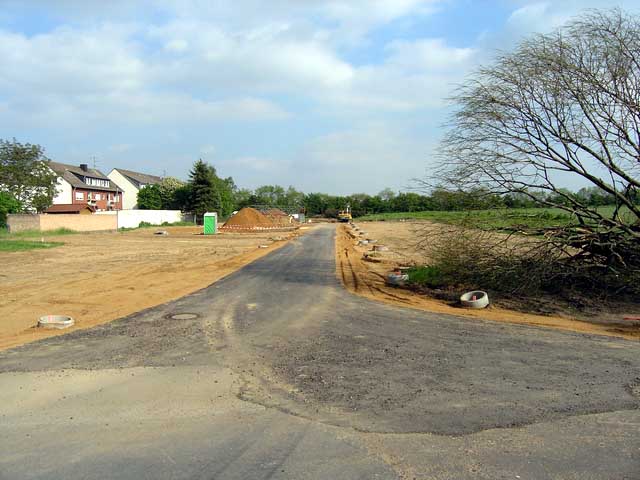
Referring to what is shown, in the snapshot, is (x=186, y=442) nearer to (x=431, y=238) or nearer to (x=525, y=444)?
(x=525, y=444)

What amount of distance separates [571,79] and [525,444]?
31.7 ft

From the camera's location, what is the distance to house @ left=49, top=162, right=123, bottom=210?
7614cm

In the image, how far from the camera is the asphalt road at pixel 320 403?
3932 mm

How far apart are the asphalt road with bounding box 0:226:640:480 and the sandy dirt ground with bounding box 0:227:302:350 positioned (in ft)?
5.05

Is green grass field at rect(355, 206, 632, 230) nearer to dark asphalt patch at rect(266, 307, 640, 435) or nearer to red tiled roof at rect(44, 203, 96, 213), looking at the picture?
dark asphalt patch at rect(266, 307, 640, 435)

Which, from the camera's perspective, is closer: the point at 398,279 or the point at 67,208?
the point at 398,279

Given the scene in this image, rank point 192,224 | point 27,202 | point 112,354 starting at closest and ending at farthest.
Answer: point 112,354 < point 27,202 < point 192,224

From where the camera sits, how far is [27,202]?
5597 centimetres

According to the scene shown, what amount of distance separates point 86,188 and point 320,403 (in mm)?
84375

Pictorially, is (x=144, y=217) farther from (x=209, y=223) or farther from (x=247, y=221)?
(x=209, y=223)

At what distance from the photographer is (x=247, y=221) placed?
60.5m

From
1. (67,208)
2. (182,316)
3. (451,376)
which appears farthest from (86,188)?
(451,376)

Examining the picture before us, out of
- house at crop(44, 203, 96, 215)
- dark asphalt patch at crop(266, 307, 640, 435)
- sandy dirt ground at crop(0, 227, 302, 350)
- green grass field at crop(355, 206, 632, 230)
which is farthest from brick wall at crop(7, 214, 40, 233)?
dark asphalt patch at crop(266, 307, 640, 435)

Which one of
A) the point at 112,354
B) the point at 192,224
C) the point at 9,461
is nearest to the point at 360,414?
the point at 9,461
